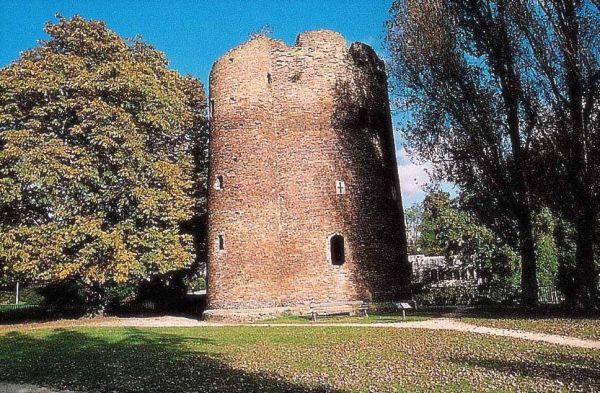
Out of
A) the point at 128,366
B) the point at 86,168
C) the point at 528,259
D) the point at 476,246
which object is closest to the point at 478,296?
the point at 476,246

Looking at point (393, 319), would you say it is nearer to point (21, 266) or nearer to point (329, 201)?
point (329, 201)

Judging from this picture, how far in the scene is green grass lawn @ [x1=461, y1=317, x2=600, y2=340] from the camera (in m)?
13.4

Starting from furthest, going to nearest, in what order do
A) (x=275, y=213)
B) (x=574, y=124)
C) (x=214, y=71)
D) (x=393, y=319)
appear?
(x=214, y=71) < (x=275, y=213) < (x=393, y=319) < (x=574, y=124)

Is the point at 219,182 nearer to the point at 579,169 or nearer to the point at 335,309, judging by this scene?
the point at 335,309

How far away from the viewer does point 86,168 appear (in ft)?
71.2

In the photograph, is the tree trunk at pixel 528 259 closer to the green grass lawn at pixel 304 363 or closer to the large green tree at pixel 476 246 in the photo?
the large green tree at pixel 476 246

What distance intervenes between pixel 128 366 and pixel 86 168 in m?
12.8

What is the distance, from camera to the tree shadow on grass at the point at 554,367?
8.24 metres

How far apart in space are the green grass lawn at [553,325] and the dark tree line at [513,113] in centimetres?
213

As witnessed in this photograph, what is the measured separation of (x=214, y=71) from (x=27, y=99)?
779 centimetres

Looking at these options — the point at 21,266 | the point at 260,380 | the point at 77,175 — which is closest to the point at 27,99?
the point at 77,175

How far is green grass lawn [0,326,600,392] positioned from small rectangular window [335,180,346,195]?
865 cm

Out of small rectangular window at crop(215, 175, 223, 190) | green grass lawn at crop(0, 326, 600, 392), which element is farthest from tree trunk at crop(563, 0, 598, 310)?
small rectangular window at crop(215, 175, 223, 190)

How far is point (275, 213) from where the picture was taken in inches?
912
